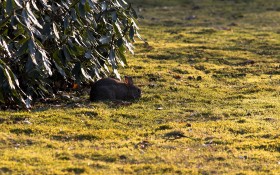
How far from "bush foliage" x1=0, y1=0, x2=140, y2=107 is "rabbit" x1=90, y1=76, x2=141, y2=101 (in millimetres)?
226

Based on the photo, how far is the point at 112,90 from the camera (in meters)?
10.2

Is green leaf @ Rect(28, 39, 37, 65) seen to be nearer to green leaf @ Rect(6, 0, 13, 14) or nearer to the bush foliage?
the bush foliage

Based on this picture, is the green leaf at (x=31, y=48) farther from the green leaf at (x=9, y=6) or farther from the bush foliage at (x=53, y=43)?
the green leaf at (x=9, y=6)

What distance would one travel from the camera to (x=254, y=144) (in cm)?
790

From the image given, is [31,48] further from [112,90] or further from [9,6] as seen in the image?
[112,90]

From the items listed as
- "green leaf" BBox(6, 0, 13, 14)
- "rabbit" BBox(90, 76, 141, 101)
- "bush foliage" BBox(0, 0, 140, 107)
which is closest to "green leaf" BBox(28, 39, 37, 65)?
"bush foliage" BBox(0, 0, 140, 107)

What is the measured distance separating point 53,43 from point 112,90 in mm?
1159

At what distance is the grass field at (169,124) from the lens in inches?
277

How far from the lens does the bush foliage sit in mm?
8430

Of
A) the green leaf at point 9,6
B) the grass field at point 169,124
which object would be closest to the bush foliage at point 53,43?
the green leaf at point 9,6

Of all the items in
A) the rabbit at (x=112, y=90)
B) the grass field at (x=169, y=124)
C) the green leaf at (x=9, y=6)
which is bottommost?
the grass field at (x=169, y=124)

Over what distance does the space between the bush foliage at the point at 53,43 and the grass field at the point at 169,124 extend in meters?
0.40

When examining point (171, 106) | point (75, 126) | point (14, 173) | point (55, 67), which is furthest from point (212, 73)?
point (14, 173)

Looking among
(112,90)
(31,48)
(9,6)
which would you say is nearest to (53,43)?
(112,90)
